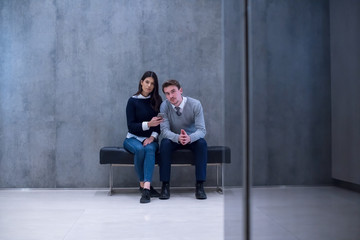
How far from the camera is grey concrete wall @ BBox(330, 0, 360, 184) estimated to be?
518 millimetres

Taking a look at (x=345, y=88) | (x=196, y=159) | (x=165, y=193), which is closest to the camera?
(x=345, y=88)

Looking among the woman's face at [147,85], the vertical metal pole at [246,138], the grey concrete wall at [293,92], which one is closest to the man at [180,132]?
the woman's face at [147,85]

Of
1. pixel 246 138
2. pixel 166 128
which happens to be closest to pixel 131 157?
pixel 166 128

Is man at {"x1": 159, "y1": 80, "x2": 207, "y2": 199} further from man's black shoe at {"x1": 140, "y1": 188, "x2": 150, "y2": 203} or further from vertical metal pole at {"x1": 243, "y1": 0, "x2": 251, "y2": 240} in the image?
vertical metal pole at {"x1": 243, "y1": 0, "x2": 251, "y2": 240}

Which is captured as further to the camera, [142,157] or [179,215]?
[142,157]

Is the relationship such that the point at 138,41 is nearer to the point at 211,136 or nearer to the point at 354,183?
the point at 211,136

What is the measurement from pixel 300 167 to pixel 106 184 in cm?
359

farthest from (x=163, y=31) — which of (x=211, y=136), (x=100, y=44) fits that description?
(x=211, y=136)

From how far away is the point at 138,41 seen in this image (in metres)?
4.11

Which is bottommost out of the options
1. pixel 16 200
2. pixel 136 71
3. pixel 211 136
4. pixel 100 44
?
pixel 16 200

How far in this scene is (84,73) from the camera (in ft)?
13.3

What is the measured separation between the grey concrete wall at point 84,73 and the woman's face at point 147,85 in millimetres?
508

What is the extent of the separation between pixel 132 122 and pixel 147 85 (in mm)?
374

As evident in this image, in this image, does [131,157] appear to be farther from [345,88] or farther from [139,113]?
[345,88]
